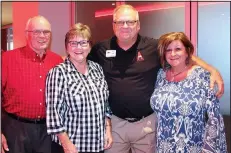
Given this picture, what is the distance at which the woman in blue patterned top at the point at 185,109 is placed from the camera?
6.72ft

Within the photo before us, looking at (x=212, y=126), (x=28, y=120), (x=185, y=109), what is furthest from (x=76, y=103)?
(x=212, y=126)

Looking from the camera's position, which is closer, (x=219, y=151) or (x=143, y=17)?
(x=219, y=151)

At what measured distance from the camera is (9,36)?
15.6ft

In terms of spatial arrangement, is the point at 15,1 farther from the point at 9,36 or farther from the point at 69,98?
the point at 69,98

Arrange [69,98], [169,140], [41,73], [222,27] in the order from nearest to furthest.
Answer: [69,98] → [169,140] → [41,73] → [222,27]

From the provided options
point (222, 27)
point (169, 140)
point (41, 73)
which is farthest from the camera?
point (222, 27)

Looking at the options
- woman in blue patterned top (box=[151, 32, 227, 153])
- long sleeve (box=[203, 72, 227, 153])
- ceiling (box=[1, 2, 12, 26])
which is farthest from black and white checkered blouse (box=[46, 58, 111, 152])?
ceiling (box=[1, 2, 12, 26])

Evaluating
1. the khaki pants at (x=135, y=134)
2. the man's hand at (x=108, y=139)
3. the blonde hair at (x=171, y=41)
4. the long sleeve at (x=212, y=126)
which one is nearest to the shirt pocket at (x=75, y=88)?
the man's hand at (x=108, y=139)

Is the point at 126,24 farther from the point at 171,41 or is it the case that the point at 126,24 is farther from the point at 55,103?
the point at 55,103

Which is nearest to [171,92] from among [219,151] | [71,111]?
[219,151]

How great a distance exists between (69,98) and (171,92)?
675 mm

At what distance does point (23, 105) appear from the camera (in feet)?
7.58

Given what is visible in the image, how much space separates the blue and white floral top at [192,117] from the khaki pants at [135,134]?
237mm

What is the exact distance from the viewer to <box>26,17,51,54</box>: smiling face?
2.42 meters
